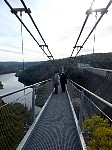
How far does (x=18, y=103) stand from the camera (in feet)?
16.0

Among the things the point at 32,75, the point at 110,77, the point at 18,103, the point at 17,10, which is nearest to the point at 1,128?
the point at 18,103

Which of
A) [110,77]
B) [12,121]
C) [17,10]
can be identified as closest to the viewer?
[12,121]

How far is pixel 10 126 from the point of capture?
4609 millimetres

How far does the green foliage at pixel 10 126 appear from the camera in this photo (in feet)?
13.8

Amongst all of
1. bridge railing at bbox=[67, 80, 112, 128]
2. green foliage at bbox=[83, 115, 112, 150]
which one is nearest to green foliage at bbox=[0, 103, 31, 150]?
bridge railing at bbox=[67, 80, 112, 128]

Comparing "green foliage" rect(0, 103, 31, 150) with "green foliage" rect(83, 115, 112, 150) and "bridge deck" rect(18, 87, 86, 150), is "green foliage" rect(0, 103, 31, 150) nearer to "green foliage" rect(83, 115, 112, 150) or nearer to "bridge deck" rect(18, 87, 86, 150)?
"bridge deck" rect(18, 87, 86, 150)

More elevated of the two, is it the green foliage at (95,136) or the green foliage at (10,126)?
the green foliage at (10,126)

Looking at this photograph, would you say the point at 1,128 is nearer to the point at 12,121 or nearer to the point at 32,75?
the point at 12,121

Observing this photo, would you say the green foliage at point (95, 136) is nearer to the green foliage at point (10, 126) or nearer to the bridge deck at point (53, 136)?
the bridge deck at point (53, 136)

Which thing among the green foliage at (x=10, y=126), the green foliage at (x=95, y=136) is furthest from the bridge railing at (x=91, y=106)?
the green foliage at (x=10, y=126)

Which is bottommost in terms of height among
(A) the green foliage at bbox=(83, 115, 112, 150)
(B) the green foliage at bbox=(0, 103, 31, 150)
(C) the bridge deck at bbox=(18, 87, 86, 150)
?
(A) the green foliage at bbox=(83, 115, 112, 150)

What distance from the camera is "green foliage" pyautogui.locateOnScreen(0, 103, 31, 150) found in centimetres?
421

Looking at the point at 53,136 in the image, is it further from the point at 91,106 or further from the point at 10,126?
the point at 10,126

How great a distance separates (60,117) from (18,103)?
3.51 metres
